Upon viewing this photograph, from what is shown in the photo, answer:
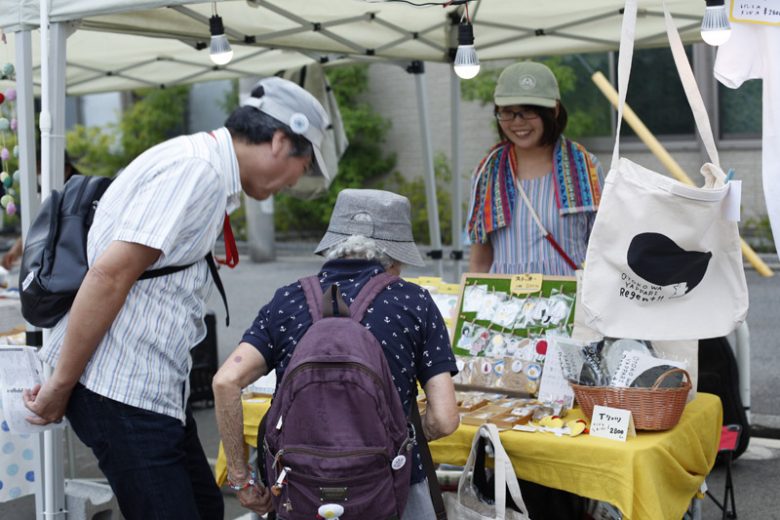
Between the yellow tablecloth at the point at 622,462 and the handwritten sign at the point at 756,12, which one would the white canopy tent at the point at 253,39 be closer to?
the yellow tablecloth at the point at 622,462

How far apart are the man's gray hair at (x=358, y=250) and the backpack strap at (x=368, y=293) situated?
0.22 feet

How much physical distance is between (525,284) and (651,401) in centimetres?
85

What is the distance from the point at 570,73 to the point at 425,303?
10.3 m

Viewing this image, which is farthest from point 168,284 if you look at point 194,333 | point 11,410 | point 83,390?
point 11,410

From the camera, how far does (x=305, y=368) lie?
6.56 feet

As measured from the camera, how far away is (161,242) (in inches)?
85.7

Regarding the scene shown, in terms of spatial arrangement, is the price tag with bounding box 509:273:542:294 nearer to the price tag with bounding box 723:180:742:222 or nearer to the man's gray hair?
the price tag with bounding box 723:180:742:222

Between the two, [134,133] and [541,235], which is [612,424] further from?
[134,133]

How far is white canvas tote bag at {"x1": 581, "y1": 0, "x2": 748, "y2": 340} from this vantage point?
2.38 meters

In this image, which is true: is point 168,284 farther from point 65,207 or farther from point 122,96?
point 122,96

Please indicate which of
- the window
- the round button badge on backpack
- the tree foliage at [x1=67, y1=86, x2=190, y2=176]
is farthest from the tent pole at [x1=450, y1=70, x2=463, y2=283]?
the tree foliage at [x1=67, y1=86, x2=190, y2=176]

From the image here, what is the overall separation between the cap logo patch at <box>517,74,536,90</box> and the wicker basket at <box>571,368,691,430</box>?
142 cm

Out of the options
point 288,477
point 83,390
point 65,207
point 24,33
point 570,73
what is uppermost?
point 570,73

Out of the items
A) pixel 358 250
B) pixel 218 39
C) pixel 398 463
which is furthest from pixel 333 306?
pixel 218 39
